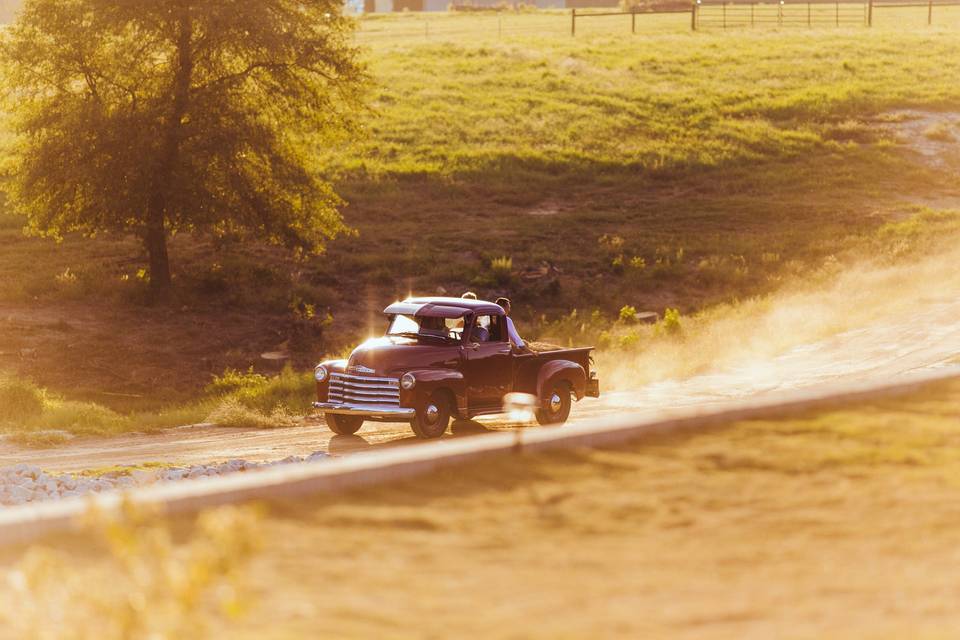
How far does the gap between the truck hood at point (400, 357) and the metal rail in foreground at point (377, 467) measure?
7.91 meters

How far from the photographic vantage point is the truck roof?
67.6ft

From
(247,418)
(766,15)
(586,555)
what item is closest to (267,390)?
(247,418)

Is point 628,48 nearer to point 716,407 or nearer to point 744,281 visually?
point 744,281

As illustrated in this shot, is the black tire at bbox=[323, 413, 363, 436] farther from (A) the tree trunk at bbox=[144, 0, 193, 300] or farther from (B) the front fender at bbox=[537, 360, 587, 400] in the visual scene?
(A) the tree trunk at bbox=[144, 0, 193, 300]

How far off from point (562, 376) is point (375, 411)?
10.4ft

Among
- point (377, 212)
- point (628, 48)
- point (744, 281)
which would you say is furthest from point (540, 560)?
point (628, 48)

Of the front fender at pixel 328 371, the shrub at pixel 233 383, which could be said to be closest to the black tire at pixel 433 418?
the front fender at pixel 328 371

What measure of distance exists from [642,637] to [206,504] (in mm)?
2929

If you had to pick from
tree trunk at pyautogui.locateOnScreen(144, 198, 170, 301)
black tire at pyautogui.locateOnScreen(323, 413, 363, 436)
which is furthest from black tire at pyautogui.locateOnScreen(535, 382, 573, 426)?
tree trunk at pyautogui.locateOnScreen(144, 198, 170, 301)

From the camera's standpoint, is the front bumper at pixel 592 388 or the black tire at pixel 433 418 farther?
the front bumper at pixel 592 388

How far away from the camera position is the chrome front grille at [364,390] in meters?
19.8

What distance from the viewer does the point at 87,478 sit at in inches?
686

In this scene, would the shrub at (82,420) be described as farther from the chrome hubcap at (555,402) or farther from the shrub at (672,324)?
the shrub at (672,324)

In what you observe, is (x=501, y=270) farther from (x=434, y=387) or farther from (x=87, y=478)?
(x=87, y=478)
